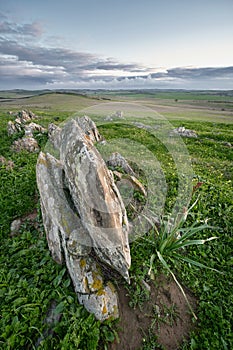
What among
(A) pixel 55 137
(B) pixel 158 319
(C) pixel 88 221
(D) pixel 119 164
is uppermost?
(A) pixel 55 137

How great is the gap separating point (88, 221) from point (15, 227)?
350 cm

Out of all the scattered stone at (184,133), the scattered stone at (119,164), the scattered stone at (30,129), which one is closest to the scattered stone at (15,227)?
the scattered stone at (119,164)

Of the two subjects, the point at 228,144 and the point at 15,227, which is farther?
the point at 228,144

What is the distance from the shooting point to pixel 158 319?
14.2 ft

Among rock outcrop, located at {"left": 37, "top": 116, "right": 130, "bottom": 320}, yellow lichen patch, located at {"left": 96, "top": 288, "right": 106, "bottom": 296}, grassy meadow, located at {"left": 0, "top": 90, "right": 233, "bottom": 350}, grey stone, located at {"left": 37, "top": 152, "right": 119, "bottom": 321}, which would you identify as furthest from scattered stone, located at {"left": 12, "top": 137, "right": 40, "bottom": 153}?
yellow lichen patch, located at {"left": 96, "top": 288, "right": 106, "bottom": 296}

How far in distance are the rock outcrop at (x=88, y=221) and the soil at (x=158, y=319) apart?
0.95 feet

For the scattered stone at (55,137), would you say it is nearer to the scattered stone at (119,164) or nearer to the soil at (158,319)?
the scattered stone at (119,164)

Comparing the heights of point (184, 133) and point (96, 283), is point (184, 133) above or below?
below

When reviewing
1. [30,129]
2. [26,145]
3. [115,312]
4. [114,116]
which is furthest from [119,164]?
[114,116]

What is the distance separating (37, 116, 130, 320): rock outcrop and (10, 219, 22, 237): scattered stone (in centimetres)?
209

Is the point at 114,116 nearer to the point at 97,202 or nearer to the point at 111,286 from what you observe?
the point at 97,202

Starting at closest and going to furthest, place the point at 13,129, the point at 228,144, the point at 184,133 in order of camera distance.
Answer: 1. the point at 13,129
2. the point at 228,144
3. the point at 184,133

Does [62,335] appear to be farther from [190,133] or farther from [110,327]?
[190,133]

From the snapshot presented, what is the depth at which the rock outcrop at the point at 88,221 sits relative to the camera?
4.04m
